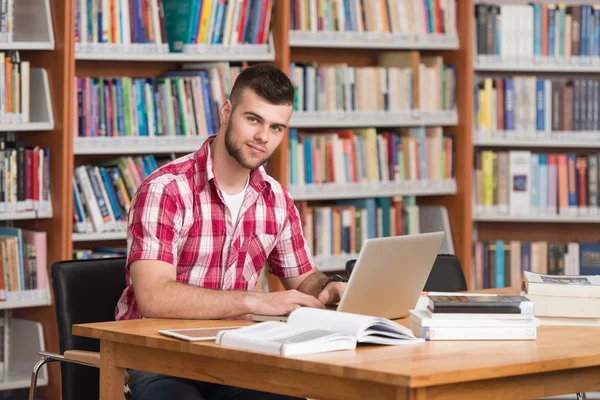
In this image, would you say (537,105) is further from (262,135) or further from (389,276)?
(389,276)

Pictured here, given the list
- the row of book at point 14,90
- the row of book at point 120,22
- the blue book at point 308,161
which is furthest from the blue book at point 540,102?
the row of book at point 14,90

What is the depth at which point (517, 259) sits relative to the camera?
17.2 ft

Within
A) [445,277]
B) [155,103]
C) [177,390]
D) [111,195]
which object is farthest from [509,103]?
[177,390]

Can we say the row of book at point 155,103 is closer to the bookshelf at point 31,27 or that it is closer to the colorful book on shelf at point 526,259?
the bookshelf at point 31,27

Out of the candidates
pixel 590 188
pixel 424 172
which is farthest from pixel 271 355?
pixel 590 188

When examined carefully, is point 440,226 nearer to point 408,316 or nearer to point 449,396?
point 408,316

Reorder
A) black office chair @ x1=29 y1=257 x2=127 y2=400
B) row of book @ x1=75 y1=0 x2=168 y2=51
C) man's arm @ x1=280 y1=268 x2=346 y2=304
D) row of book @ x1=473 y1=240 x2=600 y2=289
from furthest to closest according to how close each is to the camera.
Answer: row of book @ x1=473 y1=240 x2=600 y2=289
row of book @ x1=75 y1=0 x2=168 y2=51
man's arm @ x1=280 y1=268 x2=346 y2=304
black office chair @ x1=29 y1=257 x2=127 y2=400

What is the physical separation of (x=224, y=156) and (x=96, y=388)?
0.69m

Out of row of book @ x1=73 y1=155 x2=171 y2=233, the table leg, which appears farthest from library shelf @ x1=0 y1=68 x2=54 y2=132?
the table leg

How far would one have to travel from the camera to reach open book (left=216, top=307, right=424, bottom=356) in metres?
1.98

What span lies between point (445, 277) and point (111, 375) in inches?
49.2

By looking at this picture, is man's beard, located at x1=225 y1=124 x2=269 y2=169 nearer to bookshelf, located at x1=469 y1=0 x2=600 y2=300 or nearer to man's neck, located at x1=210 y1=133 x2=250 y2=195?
man's neck, located at x1=210 y1=133 x2=250 y2=195

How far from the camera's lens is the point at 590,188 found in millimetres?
5188

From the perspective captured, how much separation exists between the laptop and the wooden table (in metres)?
0.20
